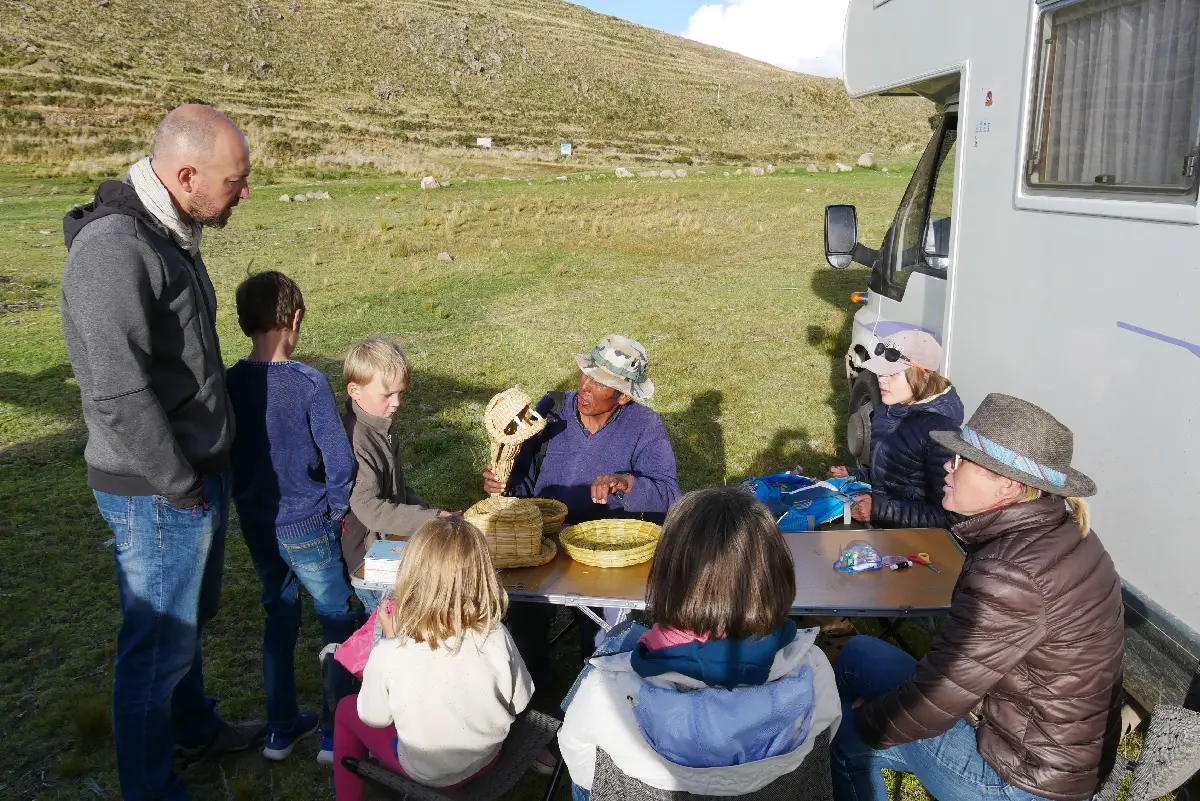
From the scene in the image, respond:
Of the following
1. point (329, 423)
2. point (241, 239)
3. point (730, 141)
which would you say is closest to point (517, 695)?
point (329, 423)

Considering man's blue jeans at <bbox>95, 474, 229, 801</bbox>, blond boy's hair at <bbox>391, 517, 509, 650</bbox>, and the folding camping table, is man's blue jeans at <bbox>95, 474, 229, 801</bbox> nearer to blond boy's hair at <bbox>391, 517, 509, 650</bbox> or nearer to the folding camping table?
the folding camping table

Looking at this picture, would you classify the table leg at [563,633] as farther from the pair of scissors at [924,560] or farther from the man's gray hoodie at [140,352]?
the man's gray hoodie at [140,352]

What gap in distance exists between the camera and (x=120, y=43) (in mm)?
59219

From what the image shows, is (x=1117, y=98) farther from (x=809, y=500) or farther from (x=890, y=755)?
(x=890, y=755)

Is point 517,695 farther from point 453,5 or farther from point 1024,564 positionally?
point 453,5

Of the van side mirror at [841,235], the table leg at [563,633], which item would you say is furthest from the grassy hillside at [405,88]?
the table leg at [563,633]

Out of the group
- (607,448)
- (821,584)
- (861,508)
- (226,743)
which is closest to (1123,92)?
(861,508)

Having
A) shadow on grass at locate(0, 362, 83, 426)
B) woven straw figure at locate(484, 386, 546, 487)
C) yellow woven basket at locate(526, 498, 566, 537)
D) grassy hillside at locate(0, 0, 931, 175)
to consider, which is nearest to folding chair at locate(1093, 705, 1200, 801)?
yellow woven basket at locate(526, 498, 566, 537)

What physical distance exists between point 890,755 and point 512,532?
1438 mm

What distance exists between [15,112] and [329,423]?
154 feet

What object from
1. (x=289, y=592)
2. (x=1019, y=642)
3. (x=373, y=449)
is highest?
(x=373, y=449)

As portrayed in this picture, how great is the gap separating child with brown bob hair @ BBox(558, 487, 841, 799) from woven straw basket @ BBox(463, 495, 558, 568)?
0.98m

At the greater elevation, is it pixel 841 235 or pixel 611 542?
pixel 841 235

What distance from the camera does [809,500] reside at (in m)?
4.22
